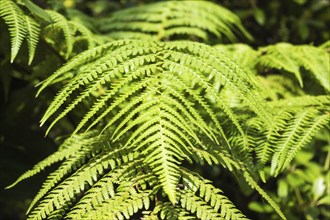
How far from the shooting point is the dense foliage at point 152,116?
3.27 ft

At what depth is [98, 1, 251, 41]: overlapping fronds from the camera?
1896 millimetres

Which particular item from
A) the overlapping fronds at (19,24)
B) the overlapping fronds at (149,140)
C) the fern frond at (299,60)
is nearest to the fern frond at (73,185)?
the overlapping fronds at (149,140)

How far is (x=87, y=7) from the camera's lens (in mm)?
2629

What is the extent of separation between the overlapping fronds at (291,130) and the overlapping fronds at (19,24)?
0.68 meters

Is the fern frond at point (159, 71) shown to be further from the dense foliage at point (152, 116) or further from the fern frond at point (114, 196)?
the fern frond at point (114, 196)

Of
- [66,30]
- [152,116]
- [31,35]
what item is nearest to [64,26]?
[66,30]

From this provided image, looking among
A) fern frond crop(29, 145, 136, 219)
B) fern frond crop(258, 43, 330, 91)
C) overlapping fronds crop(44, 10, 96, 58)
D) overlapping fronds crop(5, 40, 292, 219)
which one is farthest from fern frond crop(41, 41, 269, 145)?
fern frond crop(258, 43, 330, 91)

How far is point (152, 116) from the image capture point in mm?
1019

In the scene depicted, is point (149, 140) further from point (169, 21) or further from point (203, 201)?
point (169, 21)

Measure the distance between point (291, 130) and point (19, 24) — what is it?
2.64 ft

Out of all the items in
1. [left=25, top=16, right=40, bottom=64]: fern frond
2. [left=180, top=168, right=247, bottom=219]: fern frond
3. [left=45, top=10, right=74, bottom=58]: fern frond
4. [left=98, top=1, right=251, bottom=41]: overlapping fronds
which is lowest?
[left=180, top=168, right=247, bottom=219]: fern frond

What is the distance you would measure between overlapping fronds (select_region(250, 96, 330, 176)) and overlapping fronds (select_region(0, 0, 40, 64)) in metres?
0.68

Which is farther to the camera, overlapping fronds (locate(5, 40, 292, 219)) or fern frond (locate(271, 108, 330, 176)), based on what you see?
fern frond (locate(271, 108, 330, 176))

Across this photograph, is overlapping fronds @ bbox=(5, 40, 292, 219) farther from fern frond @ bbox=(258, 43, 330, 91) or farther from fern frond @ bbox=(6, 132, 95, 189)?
fern frond @ bbox=(258, 43, 330, 91)
